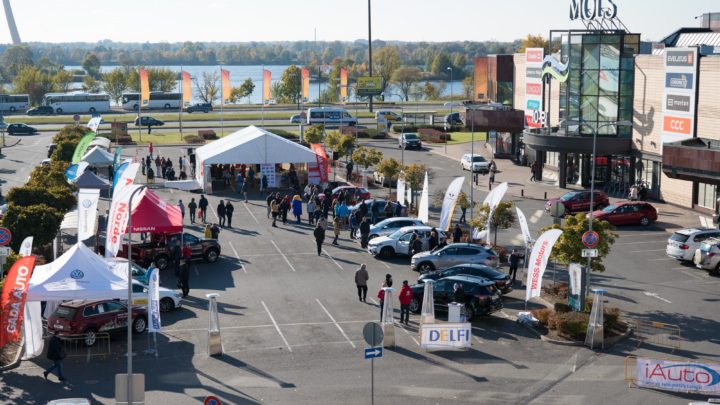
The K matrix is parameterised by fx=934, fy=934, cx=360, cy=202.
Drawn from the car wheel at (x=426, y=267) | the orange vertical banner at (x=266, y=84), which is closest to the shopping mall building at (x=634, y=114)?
the car wheel at (x=426, y=267)

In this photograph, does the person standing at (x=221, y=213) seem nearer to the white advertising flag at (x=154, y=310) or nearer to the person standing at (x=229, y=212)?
the person standing at (x=229, y=212)

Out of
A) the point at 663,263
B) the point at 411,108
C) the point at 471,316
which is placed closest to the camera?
the point at 471,316

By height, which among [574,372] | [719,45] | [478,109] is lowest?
[574,372]

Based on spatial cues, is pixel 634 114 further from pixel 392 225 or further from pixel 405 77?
pixel 405 77

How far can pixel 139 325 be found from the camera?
26.3m

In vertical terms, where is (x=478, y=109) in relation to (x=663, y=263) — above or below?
above

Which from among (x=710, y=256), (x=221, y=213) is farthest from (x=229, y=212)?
(x=710, y=256)

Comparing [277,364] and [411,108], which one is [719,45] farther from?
[411,108]

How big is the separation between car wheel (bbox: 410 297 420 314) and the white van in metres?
61.4

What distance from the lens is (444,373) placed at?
2298cm

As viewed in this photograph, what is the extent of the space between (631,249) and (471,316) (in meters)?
13.1

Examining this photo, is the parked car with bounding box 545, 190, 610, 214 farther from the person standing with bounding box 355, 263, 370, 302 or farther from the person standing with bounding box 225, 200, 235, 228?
the person standing with bounding box 355, 263, 370, 302

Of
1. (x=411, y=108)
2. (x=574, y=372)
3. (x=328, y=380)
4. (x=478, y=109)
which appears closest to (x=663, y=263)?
(x=574, y=372)

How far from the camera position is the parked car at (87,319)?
81.5ft
